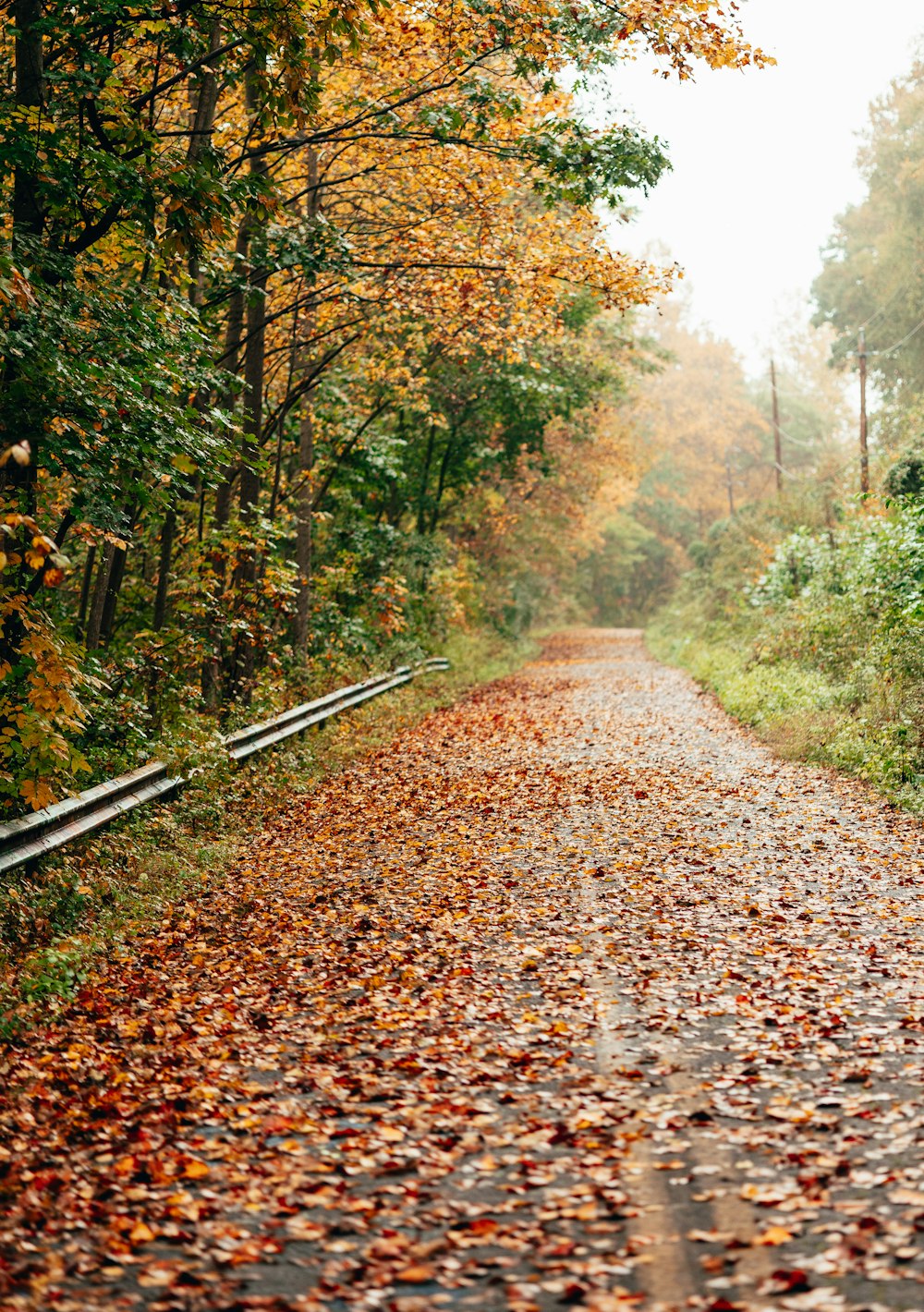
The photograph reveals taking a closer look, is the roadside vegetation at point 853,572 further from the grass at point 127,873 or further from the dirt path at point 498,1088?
the grass at point 127,873

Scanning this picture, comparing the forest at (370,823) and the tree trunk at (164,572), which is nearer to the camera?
the forest at (370,823)

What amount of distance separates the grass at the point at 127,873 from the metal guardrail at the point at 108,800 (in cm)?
23

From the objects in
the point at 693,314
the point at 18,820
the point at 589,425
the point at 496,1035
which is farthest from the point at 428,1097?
the point at 693,314

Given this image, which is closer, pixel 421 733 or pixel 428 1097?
pixel 428 1097

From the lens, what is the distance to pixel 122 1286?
3.95m

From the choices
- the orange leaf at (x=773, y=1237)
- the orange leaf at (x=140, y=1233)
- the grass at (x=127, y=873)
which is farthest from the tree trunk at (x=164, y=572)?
the orange leaf at (x=773, y=1237)

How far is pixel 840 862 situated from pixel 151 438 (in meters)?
6.32

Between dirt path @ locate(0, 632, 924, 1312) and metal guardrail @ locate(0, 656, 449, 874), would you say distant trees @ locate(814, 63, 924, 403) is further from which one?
dirt path @ locate(0, 632, 924, 1312)

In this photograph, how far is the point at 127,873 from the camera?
29.9 ft

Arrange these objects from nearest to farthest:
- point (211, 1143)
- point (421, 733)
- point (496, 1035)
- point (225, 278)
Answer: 1. point (211, 1143)
2. point (496, 1035)
3. point (225, 278)
4. point (421, 733)

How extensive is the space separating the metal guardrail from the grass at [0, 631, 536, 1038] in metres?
0.23

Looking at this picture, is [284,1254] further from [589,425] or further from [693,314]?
[693,314]

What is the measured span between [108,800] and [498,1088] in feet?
16.3

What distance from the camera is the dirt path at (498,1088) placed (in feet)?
13.0
